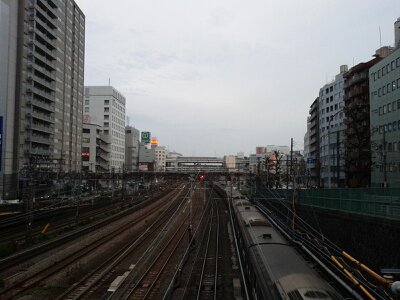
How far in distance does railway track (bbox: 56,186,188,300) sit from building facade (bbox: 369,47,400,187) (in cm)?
2928

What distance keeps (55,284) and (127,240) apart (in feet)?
52.5

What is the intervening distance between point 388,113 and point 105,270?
4442cm

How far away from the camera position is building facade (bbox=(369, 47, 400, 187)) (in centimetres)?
5034

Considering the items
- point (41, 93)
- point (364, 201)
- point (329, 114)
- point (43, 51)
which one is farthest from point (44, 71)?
point (364, 201)

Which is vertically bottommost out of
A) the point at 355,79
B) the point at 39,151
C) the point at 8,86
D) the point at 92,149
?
the point at 39,151

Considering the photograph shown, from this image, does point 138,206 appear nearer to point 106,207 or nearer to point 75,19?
point 106,207

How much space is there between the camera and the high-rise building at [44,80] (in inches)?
2741

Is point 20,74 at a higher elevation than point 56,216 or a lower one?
higher

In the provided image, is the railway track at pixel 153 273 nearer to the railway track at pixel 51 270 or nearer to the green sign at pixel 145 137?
the railway track at pixel 51 270

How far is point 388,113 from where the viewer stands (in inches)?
2082

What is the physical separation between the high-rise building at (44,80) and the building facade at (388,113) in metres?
46.2

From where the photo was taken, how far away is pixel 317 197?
→ 31.6 meters

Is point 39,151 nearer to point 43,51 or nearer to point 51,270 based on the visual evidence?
point 43,51

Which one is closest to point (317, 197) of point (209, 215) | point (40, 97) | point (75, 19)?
point (209, 215)
